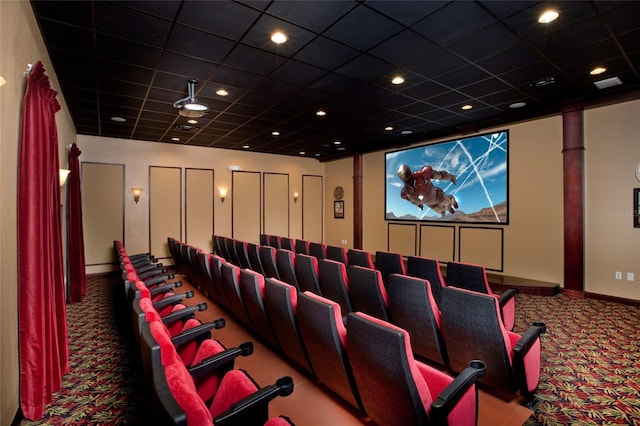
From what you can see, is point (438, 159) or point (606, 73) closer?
point (606, 73)

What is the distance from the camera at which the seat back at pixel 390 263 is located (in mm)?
4574

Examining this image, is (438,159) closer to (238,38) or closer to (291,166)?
(291,166)

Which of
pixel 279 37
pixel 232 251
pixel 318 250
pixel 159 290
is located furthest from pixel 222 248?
pixel 279 37

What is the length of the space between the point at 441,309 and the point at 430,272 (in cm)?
151

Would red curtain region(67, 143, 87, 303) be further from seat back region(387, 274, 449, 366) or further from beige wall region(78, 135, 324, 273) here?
seat back region(387, 274, 449, 366)

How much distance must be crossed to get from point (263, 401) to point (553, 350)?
3.31 meters

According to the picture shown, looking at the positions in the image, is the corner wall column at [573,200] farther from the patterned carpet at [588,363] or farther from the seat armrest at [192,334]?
the seat armrest at [192,334]

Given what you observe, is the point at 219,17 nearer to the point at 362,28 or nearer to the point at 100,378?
the point at 362,28

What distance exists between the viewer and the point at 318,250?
601 cm

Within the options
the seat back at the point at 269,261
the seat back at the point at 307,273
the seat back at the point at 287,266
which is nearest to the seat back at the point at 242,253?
the seat back at the point at 269,261

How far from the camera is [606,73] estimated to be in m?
4.45

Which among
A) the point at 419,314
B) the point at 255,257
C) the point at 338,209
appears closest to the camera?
the point at 419,314

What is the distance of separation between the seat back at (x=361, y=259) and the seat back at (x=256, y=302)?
1.88m

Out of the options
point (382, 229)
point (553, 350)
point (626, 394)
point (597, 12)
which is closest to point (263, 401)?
point (626, 394)
